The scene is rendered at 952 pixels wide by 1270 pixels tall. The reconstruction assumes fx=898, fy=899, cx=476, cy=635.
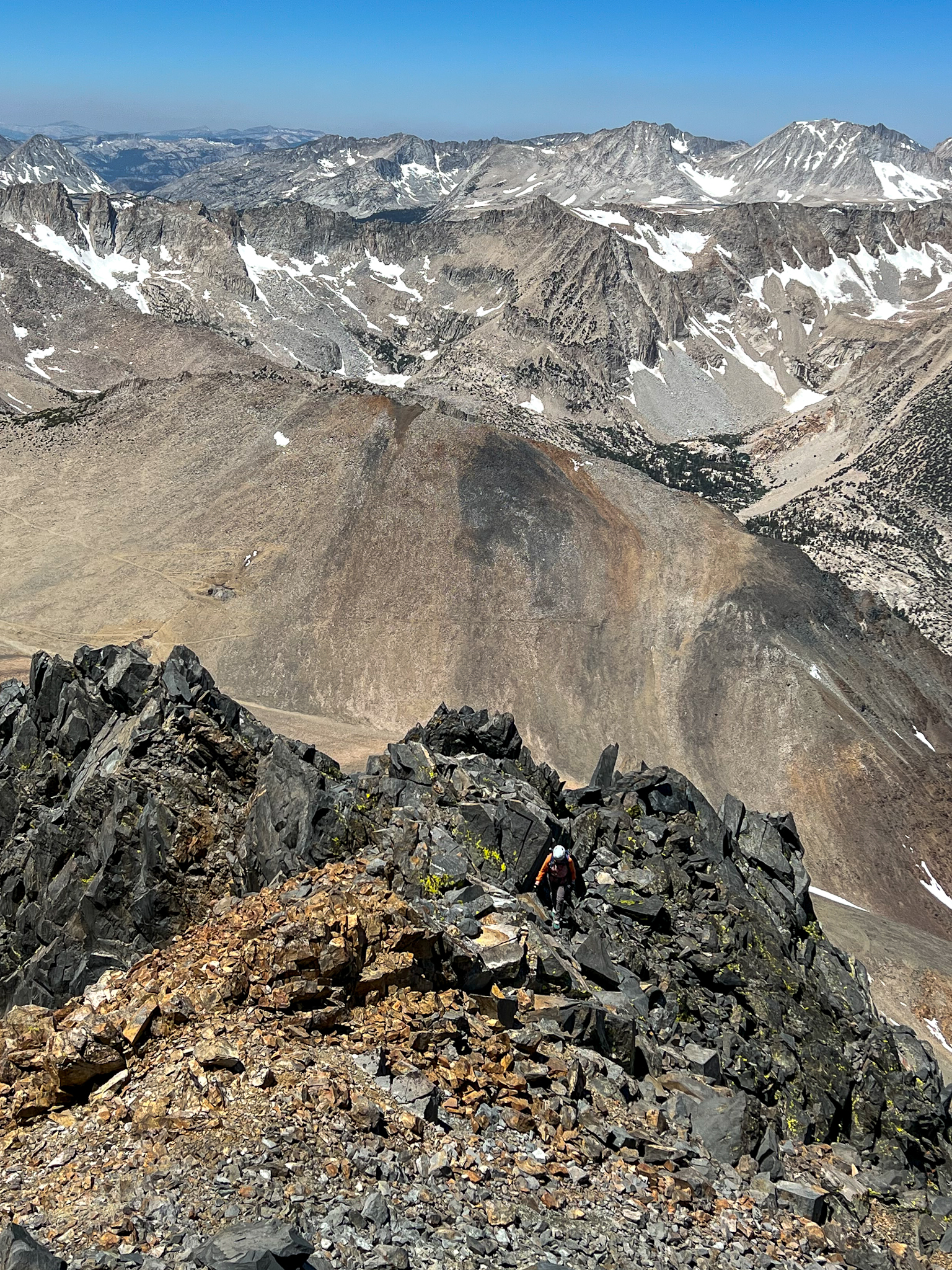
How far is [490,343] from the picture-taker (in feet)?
606

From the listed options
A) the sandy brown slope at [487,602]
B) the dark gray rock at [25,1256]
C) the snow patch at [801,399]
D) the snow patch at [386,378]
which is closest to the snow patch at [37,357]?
the snow patch at [386,378]

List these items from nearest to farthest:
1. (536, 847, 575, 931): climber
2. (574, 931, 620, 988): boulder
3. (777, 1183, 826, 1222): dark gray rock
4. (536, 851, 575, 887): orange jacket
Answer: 1. (777, 1183, 826, 1222): dark gray rock
2. (574, 931, 620, 988): boulder
3. (536, 847, 575, 931): climber
4. (536, 851, 575, 887): orange jacket

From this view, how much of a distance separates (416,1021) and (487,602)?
5345 centimetres

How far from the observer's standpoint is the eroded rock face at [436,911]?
39.2 ft

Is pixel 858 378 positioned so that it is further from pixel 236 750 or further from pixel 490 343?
pixel 236 750

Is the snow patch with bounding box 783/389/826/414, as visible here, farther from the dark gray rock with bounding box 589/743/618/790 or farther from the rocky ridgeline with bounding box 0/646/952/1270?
the rocky ridgeline with bounding box 0/646/952/1270

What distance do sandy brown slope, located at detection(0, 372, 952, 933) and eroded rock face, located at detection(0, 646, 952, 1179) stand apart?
3023 centimetres

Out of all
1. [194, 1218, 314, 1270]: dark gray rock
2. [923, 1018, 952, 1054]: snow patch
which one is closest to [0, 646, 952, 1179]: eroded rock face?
[194, 1218, 314, 1270]: dark gray rock

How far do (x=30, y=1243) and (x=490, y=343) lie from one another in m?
189

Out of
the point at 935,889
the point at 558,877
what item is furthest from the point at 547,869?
the point at 935,889

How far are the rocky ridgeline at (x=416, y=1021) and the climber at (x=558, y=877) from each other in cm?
31

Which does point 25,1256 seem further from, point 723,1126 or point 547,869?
point 547,869

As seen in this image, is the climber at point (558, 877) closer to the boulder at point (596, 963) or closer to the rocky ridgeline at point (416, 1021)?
the rocky ridgeline at point (416, 1021)

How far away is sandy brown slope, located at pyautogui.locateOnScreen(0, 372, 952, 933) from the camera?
55000 millimetres
